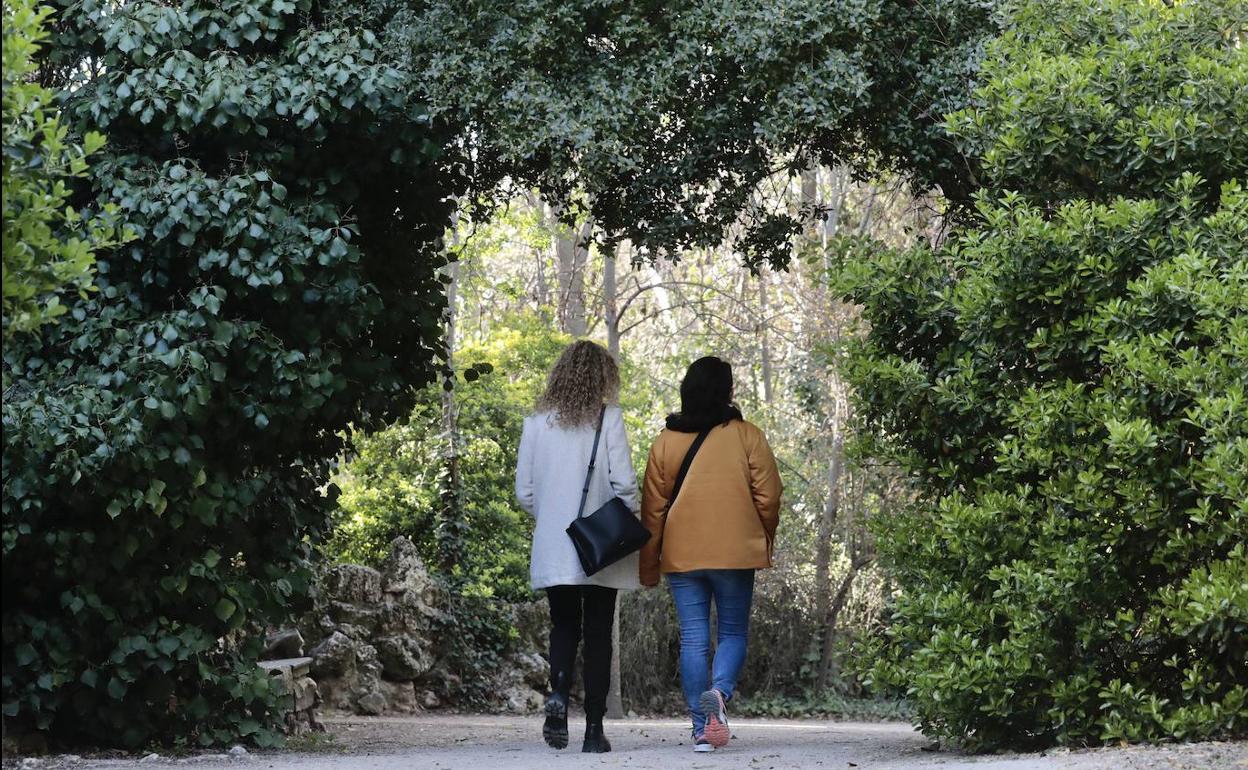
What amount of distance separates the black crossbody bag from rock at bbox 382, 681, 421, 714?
829 cm

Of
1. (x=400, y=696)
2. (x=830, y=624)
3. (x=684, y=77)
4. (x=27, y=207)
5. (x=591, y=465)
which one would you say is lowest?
(x=400, y=696)

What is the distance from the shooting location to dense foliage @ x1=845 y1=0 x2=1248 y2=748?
227 inches

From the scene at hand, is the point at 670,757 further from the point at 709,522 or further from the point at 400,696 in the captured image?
the point at 400,696

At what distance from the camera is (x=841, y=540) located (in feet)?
61.5

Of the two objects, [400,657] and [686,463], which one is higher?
[686,463]

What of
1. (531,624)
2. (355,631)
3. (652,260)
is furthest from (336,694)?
(652,260)

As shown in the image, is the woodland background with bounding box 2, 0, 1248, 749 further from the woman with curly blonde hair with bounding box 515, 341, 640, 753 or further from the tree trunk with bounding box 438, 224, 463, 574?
the tree trunk with bounding box 438, 224, 463, 574

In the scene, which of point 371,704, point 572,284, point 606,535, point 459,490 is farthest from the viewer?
point 572,284

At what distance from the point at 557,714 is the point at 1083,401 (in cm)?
318

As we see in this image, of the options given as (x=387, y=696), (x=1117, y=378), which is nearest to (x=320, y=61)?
(x=1117, y=378)

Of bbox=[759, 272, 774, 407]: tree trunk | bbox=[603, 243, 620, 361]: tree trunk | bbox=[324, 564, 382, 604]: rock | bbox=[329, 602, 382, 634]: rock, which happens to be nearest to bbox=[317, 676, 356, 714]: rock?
bbox=[329, 602, 382, 634]: rock

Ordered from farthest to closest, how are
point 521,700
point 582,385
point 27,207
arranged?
point 521,700, point 582,385, point 27,207

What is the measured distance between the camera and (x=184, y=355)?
6.75 m

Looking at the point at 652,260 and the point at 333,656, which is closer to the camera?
the point at 652,260
